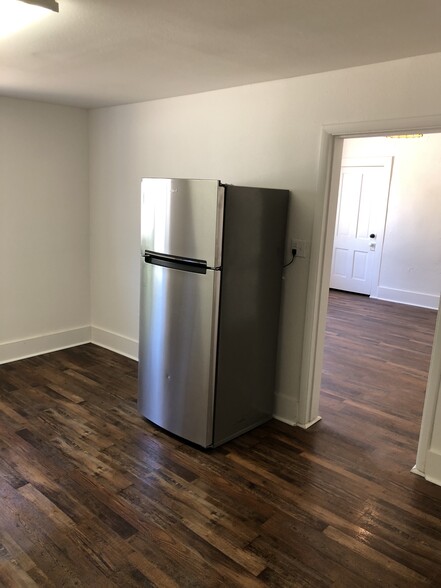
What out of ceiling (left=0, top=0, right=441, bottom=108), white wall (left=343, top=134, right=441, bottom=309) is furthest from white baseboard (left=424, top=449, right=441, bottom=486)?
white wall (left=343, top=134, right=441, bottom=309)

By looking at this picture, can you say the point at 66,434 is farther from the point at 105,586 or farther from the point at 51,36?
the point at 51,36

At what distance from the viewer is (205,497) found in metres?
2.42

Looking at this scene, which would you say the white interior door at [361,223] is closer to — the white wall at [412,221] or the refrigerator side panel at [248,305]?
the white wall at [412,221]

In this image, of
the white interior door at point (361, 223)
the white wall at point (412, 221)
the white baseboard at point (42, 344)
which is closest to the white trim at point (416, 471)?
the white baseboard at point (42, 344)

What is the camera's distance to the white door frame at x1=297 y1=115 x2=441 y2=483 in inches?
99.6

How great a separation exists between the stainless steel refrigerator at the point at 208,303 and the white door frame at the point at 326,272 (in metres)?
0.24

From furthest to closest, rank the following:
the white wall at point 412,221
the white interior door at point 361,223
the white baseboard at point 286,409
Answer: the white interior door at point 361,223, the white wall at point 412,221, the white baseboard at point 286,409

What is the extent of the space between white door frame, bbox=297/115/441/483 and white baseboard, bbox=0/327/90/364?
8.20 ft

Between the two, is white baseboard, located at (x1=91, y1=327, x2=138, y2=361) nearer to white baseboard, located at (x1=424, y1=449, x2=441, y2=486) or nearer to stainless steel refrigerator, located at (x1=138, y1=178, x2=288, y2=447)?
stainless steel refrigerator, located at (x1=138, y1=178, x2=288, y2=447)

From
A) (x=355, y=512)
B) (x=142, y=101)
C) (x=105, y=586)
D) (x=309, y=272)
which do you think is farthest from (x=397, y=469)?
(x=142, y=101)

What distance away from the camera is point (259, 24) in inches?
76.2

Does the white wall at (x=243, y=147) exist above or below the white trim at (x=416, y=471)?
above

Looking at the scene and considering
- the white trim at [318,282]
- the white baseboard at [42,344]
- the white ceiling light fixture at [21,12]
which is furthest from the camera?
the white baseboard at [42,344]

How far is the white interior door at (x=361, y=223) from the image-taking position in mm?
7152
